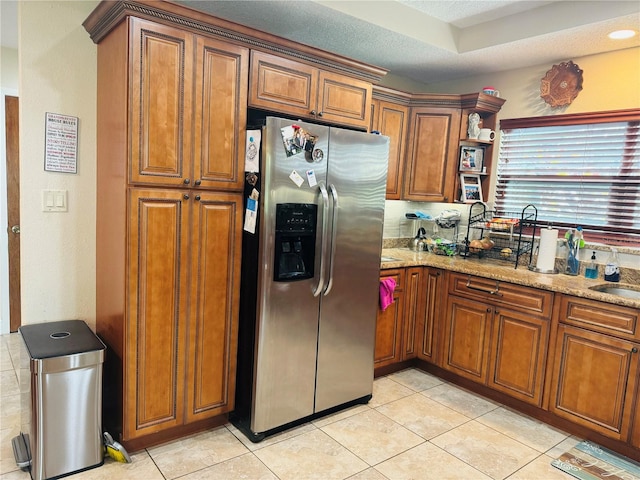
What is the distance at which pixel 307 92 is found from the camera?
2646 mm

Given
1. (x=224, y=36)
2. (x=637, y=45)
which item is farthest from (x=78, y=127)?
(x=637, y=45)

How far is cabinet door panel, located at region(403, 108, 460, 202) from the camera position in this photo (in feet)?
12.1

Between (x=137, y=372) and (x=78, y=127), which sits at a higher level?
(x=78, y=127)

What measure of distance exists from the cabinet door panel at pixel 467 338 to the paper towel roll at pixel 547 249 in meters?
Result: 0.57

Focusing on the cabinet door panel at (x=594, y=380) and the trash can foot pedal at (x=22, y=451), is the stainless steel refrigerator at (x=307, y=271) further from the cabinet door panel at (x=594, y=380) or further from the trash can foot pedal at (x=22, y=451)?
the cabinet door panel at (x=594, y=380)

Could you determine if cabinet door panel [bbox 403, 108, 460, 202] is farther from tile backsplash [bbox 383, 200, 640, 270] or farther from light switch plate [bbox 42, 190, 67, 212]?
light switch plate [bbox 42, 190, 67, 212]

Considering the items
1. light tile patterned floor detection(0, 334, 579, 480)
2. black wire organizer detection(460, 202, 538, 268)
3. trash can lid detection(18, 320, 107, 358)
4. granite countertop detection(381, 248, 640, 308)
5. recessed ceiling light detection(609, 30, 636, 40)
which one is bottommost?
light tile patterned floor detection(0, 334, 579, 480)

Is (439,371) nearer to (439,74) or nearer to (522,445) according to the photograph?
(522,445)

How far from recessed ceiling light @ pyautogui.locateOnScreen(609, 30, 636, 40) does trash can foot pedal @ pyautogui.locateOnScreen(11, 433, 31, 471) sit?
409 centimetres

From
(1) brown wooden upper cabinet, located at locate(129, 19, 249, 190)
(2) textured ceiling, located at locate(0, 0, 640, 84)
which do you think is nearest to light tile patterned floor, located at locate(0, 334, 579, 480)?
(1) brown wooden upper cabinet, located at locate(129, 19, 249, 190)

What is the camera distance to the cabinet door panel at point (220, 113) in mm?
2241

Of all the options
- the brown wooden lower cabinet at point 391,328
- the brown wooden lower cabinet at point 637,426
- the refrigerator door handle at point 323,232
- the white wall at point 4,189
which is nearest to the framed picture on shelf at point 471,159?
the brown wooden lower cabinet at point 391,328

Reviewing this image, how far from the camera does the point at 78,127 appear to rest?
95.6 inches

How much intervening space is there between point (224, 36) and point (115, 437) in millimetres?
2195
